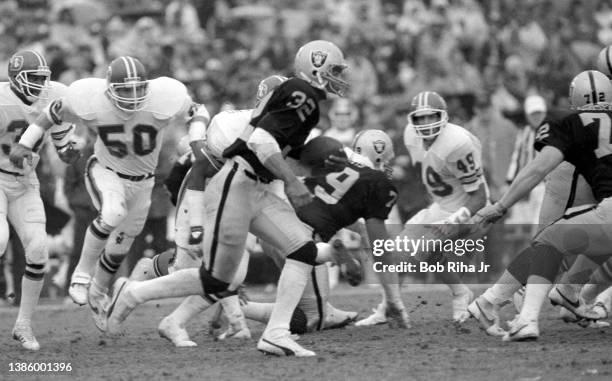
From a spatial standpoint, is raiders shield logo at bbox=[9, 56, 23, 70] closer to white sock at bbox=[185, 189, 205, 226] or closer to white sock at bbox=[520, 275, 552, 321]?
white sock at bbox=[185, 189, 205, 226]

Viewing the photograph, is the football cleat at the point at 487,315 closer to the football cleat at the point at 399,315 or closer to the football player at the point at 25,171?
the football cleat at the point at 399,315

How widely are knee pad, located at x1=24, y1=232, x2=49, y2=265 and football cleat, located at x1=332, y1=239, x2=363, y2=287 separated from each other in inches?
100.0

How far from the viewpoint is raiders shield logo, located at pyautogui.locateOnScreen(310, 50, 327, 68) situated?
7.17m

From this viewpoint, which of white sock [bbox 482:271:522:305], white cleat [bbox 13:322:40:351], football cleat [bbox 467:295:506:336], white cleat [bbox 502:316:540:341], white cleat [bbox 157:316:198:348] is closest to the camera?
white cleat [bbox 502:316:540:341]

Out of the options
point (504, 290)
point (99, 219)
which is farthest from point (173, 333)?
point (504, 290)

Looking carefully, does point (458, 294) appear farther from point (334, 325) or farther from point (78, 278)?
point (78, 278)

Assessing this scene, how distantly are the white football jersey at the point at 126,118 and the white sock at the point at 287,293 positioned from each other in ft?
7.04

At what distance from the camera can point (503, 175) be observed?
13648 millimetres

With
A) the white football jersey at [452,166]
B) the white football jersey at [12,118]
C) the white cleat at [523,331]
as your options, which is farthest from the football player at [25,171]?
the white cleat at [523,331]

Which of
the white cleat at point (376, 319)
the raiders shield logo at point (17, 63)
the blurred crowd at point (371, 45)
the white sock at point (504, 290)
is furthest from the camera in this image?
the blurred crowd at point (371, 45)

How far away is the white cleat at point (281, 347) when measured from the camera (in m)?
6.97

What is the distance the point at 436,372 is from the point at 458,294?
271 centimetres

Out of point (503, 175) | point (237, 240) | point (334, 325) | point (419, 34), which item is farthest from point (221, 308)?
point (419, 34)

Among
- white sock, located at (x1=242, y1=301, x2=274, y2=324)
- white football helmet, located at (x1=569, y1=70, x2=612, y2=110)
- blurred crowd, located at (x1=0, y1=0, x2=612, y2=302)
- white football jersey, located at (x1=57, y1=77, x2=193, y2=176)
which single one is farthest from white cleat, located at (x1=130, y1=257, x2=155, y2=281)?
blurred crowd, located at (x1=0, y1=0, x2=612, y2=302)
